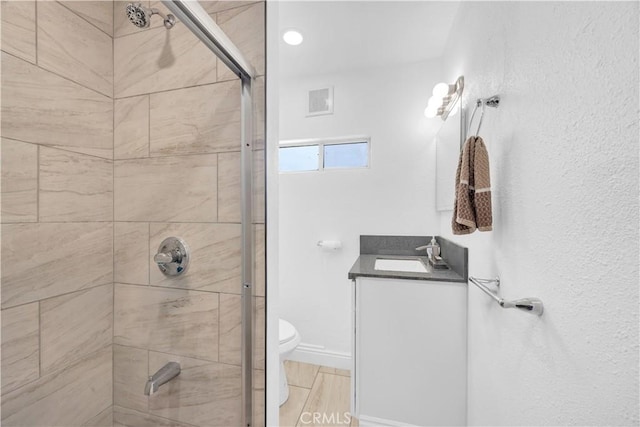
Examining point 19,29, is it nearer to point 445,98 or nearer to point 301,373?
point 445,98

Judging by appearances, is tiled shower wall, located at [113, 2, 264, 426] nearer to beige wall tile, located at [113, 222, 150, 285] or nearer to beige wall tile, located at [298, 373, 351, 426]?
beige wall tile, located at [113, 222, 150, 285]

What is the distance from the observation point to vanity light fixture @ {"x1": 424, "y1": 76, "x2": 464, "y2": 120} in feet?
5.04

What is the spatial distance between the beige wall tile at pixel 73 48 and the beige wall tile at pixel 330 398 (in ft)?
6.52

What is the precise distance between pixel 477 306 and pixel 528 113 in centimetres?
87

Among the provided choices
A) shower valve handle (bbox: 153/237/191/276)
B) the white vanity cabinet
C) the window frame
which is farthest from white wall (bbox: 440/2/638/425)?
the window frame

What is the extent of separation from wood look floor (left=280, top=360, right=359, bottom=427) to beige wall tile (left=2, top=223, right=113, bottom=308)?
4.50ft

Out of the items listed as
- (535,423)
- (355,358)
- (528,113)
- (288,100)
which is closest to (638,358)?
(535,423)

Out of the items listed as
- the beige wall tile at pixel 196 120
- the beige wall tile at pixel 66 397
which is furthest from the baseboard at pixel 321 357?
the beige wall tile at pixel 196 120

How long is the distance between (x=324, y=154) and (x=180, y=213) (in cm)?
→ 160

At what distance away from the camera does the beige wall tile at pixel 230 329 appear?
2.77 feet

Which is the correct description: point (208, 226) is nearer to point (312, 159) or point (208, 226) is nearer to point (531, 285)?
point (531, 285)

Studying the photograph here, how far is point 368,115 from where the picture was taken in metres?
2.20

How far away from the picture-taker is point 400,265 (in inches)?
74.1

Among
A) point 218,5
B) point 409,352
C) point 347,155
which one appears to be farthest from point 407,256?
point 218,5
